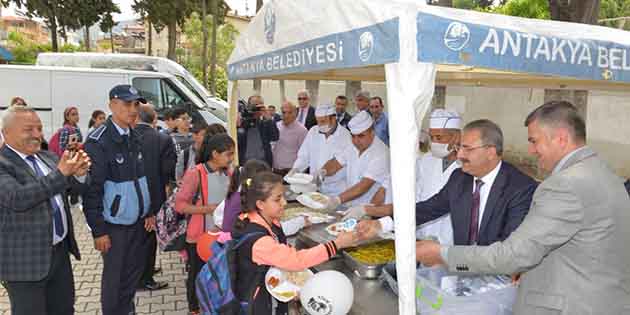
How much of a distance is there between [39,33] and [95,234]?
242 ft

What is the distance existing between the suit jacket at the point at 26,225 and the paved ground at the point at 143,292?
5.63 ft

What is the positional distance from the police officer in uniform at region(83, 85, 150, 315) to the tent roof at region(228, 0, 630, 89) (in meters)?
1.33

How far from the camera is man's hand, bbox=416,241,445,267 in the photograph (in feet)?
6.90

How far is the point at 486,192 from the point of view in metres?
2.48

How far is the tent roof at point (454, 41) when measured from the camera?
192 cm

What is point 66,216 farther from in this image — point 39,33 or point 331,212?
point 39,33

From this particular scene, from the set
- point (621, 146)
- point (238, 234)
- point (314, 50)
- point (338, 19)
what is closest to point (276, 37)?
point (314, 50)

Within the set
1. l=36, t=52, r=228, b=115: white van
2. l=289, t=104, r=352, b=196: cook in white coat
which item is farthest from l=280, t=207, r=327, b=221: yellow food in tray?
l=36, t=52, r=228, b=115: white van

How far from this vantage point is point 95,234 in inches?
127

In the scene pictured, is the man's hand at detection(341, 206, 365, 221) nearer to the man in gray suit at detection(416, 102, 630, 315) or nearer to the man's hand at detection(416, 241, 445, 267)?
the man's hand at detection(416, 241, 445, 267)

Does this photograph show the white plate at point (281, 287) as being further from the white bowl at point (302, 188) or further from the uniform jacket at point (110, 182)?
the white bowl at point (302, 188)

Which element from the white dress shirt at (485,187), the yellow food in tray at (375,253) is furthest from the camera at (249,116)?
the white dress shirt at (485,187)

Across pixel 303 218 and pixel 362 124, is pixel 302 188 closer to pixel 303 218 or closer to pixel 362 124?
pixel 362 124

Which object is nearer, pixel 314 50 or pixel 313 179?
pixel 314 50
